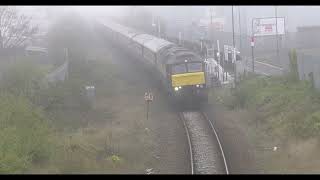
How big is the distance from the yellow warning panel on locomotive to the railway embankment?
150 cm

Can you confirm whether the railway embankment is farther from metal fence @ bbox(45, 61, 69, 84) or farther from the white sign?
metal fence @ bbox(45, 61, 69, 84)

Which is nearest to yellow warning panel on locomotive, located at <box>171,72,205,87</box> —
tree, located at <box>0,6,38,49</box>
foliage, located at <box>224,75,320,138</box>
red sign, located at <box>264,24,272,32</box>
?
foliage, located at <box>224,75,320,138</box>

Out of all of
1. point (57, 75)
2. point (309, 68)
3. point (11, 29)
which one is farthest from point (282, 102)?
point (11, 29)

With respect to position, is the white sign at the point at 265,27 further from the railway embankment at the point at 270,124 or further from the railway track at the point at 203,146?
the railway track at the point at 203,146

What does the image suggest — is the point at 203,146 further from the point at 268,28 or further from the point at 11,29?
the point at 11,29

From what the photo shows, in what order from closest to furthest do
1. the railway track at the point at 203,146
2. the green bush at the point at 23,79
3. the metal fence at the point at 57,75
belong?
the railway track at the point at 203,146 → the green bush at the point at 23,79 → the metal fence at the point at 57,75

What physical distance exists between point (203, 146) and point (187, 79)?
308 inches

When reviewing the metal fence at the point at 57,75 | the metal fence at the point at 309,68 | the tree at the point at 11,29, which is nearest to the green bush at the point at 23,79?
the metal fence at the point at 57,75

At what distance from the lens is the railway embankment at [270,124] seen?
16344mm

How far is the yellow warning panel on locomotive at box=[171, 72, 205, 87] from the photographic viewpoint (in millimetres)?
26141

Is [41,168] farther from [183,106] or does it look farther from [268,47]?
[268,47]

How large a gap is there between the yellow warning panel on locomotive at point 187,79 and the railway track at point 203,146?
176 centimetres

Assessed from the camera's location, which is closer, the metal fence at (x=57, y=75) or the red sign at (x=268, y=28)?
the metal fence at (x=57, y=75)

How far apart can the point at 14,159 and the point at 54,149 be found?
2917 millimetres
